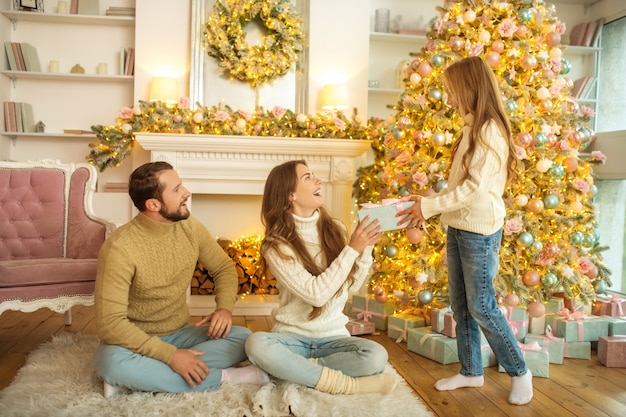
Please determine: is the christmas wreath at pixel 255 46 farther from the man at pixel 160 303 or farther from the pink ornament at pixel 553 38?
the man at pixel 160 303

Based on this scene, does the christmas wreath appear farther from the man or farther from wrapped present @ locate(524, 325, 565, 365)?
wrapped present @ locate(524, 325, 565, 365)

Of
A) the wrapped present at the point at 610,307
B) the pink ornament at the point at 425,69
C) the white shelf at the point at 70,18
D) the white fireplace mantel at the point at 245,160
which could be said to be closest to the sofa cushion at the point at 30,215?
the white fireplace mantel at the point at 245,160

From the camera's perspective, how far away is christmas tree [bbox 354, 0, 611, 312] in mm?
3279

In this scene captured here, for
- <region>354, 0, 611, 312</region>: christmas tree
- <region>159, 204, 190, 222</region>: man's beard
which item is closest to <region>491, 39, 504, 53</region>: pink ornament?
<region>354, 0, 611, 312</region>: christmas tree

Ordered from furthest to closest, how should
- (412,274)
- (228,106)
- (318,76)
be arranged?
(318,76) → (228,106) → (412,274)

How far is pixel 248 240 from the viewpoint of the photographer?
171 inches

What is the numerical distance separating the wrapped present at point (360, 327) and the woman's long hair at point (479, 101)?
1.39 m

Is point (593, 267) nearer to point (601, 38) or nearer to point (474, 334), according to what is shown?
point (474, 334)

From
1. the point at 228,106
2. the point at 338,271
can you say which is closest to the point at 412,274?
the point at 338,271

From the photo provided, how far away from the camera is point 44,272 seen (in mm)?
2820

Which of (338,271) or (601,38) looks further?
(601,38)

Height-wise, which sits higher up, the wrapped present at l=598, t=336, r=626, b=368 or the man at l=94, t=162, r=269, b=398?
the man at l=94, t=162, r=269, b=398

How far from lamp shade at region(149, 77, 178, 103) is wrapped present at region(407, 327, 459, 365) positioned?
2.41 metres

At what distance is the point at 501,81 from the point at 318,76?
160 cm
